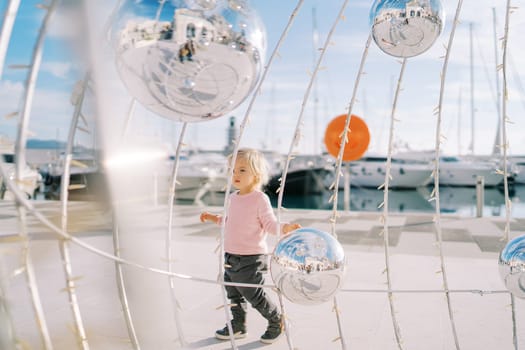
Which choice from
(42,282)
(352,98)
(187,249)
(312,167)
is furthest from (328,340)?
(312,167)

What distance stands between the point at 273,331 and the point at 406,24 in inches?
78.6

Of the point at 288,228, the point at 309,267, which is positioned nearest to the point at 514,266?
the point at 309,267

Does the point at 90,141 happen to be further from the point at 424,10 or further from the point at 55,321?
the point at 55,321

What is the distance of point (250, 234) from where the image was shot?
2.92 m

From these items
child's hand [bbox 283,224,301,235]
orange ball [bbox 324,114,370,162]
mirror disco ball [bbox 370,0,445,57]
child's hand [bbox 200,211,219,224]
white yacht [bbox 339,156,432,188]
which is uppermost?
white yacht [bbox 339,156,432,188]

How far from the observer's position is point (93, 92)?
69.7 inches

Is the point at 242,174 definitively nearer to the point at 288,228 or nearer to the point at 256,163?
the point at 256,163

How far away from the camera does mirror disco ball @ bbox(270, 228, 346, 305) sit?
185 cm

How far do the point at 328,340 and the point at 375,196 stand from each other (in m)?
23.2

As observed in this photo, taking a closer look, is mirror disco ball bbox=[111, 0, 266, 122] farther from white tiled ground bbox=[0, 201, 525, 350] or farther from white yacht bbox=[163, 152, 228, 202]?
white yacht bbox=[163, 152, 228, 202]

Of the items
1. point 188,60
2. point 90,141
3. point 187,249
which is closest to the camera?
point 188,60

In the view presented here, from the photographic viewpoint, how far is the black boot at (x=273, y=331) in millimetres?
2979

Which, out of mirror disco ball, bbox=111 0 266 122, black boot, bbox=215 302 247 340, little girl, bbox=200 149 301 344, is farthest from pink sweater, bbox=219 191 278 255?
mirror disco ball, bbox=111 0 266 122

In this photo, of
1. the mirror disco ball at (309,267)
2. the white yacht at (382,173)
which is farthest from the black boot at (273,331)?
the white yacht at (382,173)
